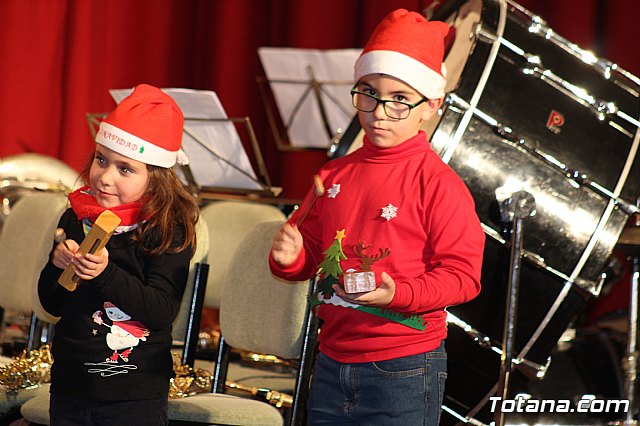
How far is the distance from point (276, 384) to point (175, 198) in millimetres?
1160

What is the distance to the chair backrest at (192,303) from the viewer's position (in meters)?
2.61

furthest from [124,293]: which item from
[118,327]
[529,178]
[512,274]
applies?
[529,178]

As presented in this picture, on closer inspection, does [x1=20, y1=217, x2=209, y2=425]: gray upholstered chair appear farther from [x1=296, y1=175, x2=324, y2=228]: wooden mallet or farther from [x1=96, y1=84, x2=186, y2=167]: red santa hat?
[x1=296, y1=175, x2=324, y2=228]: wooden mallet

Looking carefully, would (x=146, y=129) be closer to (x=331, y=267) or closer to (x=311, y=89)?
(x=331, y=267)

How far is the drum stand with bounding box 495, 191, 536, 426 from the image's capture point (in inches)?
90.0

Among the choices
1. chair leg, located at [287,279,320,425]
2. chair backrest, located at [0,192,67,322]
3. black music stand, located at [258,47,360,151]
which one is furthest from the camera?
black music stand, located at [258,47,360,151]

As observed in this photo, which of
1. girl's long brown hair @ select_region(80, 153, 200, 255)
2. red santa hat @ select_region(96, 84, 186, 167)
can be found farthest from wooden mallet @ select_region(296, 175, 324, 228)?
red santa hat @ select_region(96, 84, 186, 167)

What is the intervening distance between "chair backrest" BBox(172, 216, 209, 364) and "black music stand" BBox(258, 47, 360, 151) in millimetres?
1473

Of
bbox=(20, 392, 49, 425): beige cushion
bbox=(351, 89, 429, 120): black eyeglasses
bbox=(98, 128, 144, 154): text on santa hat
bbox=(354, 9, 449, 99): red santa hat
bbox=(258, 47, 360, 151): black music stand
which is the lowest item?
bbox=(20, 392, 49, 425): beige cushion

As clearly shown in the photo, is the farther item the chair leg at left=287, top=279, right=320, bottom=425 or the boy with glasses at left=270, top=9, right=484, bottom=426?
the chair leg at left=287, top=279, right=320, bottom=425

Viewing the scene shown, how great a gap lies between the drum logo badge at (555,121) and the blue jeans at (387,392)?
2.85ft

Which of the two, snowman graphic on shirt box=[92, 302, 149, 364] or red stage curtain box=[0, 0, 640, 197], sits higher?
red stage curtain box=[0, 0, 640, 197]

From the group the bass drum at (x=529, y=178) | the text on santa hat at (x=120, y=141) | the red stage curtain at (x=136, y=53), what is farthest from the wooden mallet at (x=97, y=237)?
the red stage curtain at (x=136, y=53)

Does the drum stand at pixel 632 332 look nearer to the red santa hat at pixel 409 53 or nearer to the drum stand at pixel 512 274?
the drum stand at pixel 512 274
